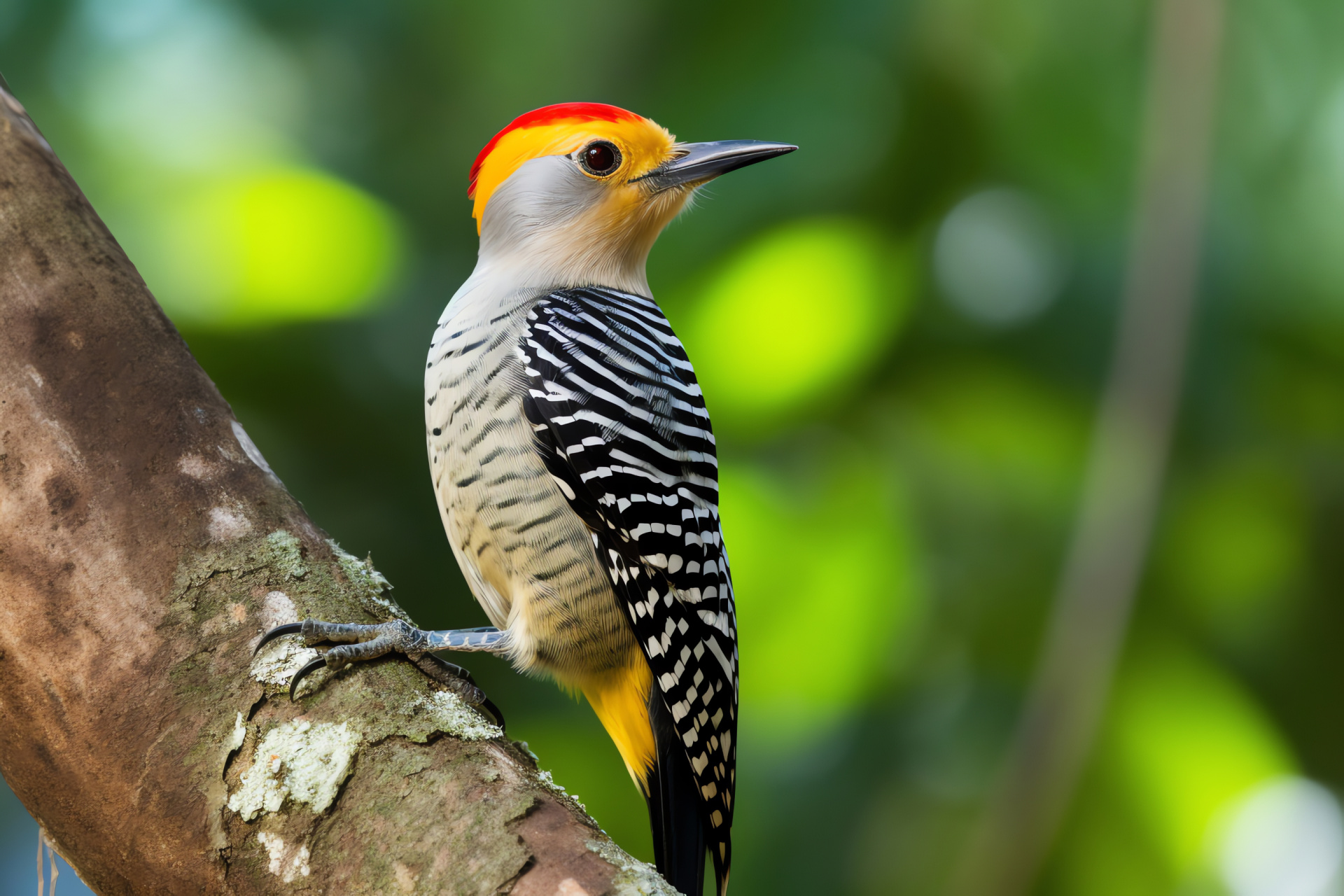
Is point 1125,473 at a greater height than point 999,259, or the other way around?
point 999,259

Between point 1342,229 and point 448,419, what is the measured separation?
4117 millimetres

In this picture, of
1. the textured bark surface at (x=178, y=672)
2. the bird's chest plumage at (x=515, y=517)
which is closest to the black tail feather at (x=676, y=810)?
the bird's chest plumage at (x=515, y=517)

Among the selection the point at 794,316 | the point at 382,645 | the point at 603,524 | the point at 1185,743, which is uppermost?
the point at 382,645

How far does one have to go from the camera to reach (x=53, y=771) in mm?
1509

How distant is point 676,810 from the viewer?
2193mm

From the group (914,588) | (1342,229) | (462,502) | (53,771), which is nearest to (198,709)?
(53,771)

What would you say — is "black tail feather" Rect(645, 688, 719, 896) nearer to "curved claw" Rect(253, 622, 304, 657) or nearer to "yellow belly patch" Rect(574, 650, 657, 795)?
"yellow belly patch" Rect(574, 650, 657, 795)

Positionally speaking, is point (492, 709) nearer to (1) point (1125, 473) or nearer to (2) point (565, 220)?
(2) point (565, 220)

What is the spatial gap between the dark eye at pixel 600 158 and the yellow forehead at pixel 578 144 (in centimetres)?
1

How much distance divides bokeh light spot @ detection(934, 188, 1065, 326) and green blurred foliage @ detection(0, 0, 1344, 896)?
25 millimetres

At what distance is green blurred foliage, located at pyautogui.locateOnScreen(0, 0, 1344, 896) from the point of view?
13.6 feet

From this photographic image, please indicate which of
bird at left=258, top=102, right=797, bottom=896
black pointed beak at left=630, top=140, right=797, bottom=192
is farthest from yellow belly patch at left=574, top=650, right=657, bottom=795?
black pointed beak at left=630, top=140, right=797, bottom=192

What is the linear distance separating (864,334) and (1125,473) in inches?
52.8

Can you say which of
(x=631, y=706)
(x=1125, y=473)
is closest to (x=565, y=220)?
(x=631, y=706)
